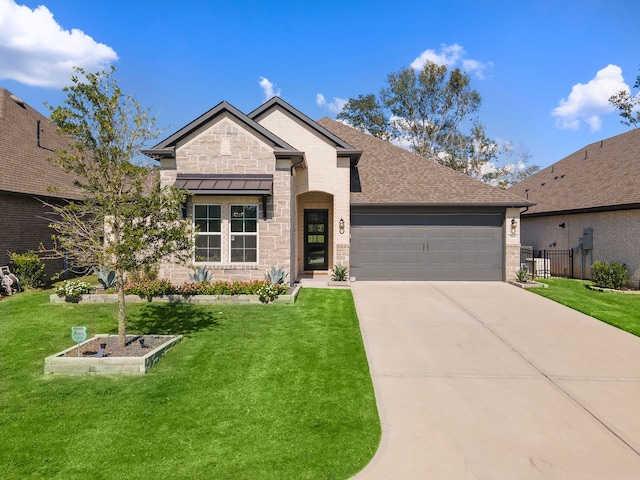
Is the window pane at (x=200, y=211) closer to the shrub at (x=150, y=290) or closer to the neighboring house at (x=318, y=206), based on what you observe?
the neighboring house at (x=318, y=206)

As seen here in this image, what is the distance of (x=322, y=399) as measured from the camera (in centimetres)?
494

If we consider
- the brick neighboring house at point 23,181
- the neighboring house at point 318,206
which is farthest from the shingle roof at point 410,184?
the brick neighboring house at point 23,181

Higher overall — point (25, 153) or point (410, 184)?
point (25, 153)

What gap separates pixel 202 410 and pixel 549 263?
58.1 feet

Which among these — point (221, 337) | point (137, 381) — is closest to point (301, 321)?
point (221, 337)

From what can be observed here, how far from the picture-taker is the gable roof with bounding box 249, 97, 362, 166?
47.6 ft

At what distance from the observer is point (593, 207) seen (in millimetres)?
15453

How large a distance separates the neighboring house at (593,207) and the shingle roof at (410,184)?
372cm

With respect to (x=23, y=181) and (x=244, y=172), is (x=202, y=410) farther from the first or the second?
(x=23, y=181)

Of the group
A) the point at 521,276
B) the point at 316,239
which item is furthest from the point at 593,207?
Answer: the point at 316,239

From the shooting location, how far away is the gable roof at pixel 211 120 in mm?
11898

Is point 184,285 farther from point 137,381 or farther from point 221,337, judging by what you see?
point 137,381

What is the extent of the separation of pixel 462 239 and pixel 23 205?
1659 cm

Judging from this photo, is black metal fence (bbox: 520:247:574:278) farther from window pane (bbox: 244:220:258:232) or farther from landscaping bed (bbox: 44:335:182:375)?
landscaping bed (bbox: 44:335:182:375)
